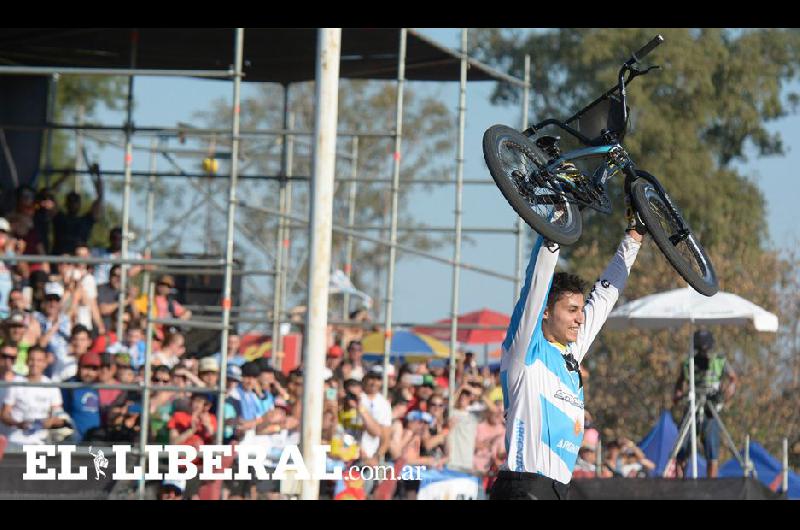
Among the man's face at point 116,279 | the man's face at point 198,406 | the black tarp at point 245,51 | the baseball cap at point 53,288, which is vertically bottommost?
the man's face at point 198,406

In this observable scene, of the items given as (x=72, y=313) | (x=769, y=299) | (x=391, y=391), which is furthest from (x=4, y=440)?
(x=769, y=299)

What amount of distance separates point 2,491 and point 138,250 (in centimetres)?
620

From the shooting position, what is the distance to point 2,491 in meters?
11.0

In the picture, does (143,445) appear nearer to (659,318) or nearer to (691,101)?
(659,318)

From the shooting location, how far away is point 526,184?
22.4ft

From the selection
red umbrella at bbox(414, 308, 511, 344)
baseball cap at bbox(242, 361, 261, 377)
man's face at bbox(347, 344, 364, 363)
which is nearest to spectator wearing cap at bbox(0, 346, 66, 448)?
baseball cap at bbox(242, 361, 261, 377)

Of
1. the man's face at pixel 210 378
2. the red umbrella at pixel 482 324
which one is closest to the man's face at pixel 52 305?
the man's face at pixel 210 378

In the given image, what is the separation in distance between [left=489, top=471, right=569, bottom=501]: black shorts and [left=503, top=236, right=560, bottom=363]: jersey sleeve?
1.49 feet

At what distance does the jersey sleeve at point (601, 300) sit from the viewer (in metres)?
6.30

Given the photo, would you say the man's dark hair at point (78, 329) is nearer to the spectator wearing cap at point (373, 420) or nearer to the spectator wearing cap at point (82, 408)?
the spectator wearing cap at point (82, 408)

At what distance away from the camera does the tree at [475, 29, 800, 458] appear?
27.3 m

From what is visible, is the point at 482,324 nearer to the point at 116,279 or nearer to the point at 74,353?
the point at 116,279

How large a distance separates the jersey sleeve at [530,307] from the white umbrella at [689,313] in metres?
8.04

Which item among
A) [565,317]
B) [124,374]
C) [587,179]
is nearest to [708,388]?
[124,374]
